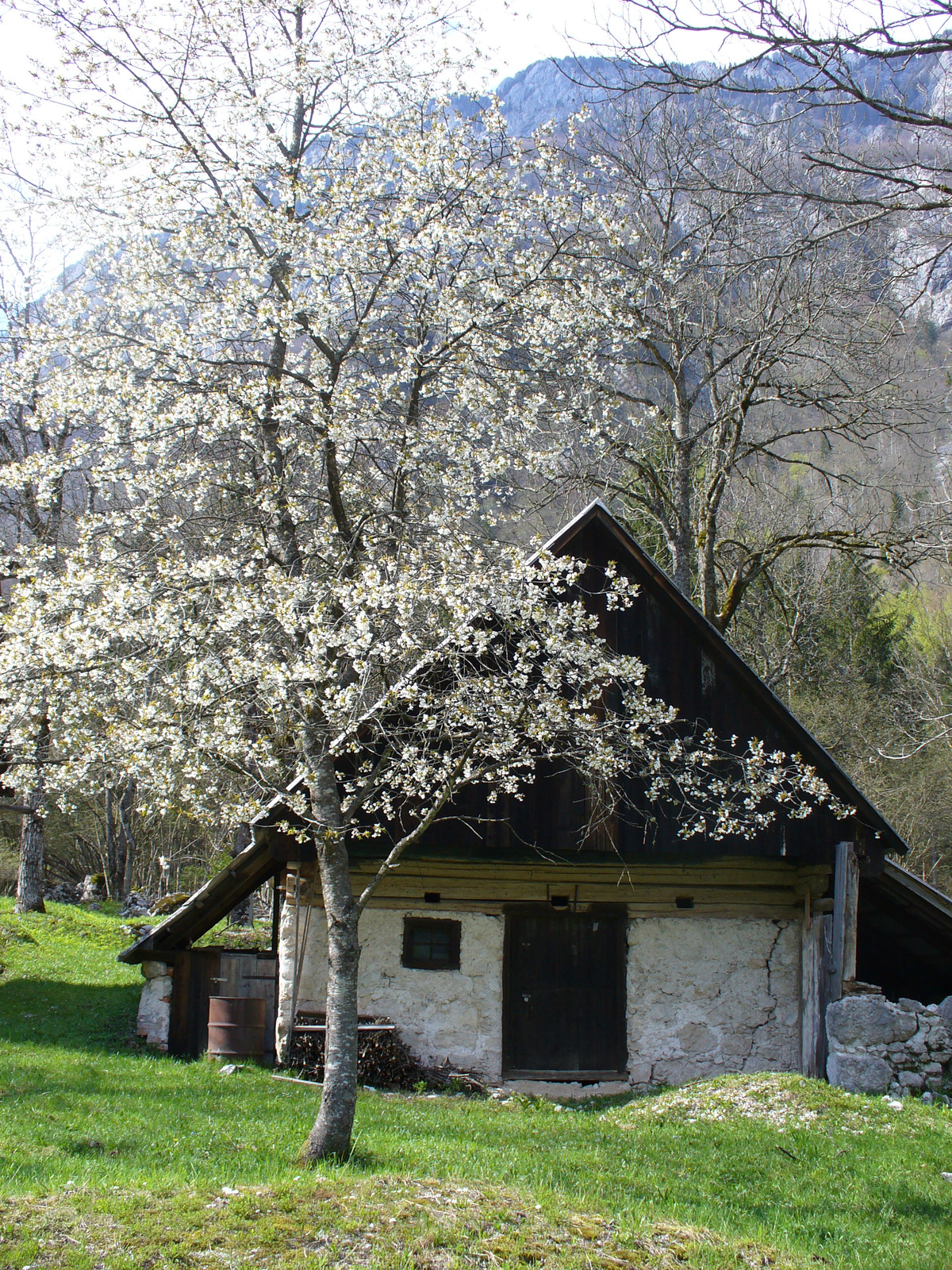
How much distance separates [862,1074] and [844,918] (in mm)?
1604

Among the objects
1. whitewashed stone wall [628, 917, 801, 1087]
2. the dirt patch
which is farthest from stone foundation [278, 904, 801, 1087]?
the dirt patch

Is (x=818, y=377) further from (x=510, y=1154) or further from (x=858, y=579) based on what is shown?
(x=510, y=1154)

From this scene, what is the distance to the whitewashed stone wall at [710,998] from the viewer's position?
1124 cm

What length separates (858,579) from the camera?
28.3 metres

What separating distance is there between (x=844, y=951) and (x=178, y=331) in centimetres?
936

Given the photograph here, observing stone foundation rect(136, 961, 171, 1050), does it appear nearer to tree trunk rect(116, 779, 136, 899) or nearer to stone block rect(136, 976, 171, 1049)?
stone block rect(136, 976, 171, 1049)

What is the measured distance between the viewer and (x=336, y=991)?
6703mm

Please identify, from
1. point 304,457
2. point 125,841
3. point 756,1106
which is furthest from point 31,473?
point 125,841

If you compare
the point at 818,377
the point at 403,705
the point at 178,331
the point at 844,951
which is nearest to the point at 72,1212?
the point at 403,705

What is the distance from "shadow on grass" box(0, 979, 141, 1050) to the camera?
11.5 m

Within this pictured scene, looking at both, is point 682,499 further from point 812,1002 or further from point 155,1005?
point 155,1005

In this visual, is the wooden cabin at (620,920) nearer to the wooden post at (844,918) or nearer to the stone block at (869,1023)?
the wooden post at (844,918)

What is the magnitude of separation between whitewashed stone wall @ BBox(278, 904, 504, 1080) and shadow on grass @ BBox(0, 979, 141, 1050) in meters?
2.51

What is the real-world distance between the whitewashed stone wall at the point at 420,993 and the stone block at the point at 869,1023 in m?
3.71
